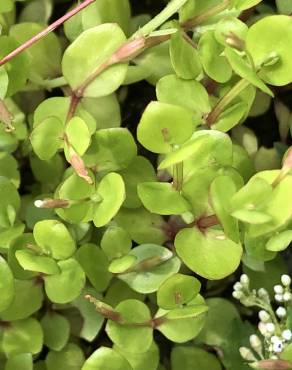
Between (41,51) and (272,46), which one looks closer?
(272,46)

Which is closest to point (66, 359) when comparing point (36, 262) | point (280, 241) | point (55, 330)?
point (55, 330)

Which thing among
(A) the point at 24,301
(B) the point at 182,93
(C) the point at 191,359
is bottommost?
(C) the point at 191,359

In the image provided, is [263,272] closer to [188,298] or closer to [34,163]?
[188,298]

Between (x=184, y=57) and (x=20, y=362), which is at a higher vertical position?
(x=184, y=57)

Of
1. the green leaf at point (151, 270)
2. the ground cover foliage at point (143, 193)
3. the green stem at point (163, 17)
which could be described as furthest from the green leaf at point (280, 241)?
the green stem at point (163, 17)

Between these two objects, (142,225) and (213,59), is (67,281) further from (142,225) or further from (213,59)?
(213,59)

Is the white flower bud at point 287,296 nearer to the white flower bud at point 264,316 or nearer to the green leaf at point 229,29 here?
the white flower bud at point 264,316

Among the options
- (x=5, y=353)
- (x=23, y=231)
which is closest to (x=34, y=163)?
(x=23, y=231)
